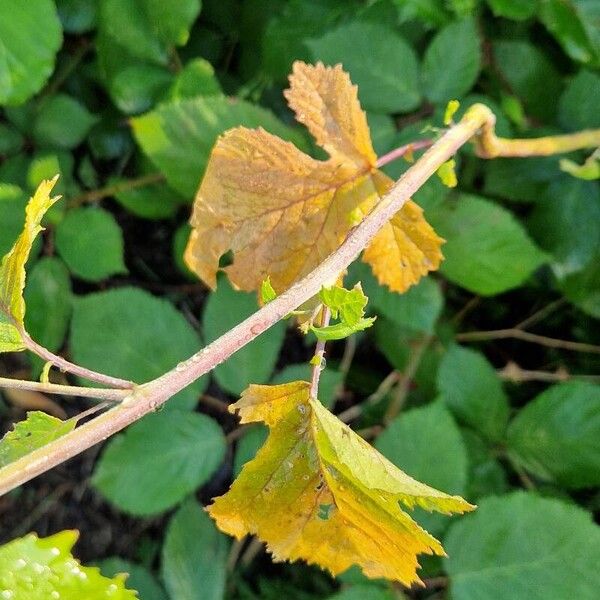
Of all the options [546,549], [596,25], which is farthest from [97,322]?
[596,25]

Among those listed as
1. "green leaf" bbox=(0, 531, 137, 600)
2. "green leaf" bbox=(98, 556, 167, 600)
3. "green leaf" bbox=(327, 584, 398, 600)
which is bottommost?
"green leaf" bbox=(98, 556, 167, 600)

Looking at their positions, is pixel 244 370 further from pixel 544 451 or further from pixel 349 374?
pixel 544 451

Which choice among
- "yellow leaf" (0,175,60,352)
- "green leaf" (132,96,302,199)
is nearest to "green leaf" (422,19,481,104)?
"green leaf" (132,96,302,199)

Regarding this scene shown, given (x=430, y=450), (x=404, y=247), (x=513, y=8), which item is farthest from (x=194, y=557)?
(x=513, y=8)

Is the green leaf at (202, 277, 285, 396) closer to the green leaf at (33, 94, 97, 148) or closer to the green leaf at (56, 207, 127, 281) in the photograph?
the green leaf at (56, 207, 127, 281)

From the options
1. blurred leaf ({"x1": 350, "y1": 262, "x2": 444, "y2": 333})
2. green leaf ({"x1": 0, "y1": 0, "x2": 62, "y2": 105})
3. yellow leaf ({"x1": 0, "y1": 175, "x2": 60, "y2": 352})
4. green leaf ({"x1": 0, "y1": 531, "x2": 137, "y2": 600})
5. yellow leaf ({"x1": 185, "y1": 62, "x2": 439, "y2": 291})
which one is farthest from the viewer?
blurred leaf ({"x1": 350, "y1": 262, "x2": 444, "y2": 333})

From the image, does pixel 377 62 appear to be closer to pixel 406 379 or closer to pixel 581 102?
pixel 581 102

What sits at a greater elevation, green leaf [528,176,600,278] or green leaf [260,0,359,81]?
green leaf [260,0,359,81]

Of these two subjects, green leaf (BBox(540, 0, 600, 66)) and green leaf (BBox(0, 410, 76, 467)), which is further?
green leaf (BBox(540, 0, 600, 66))
